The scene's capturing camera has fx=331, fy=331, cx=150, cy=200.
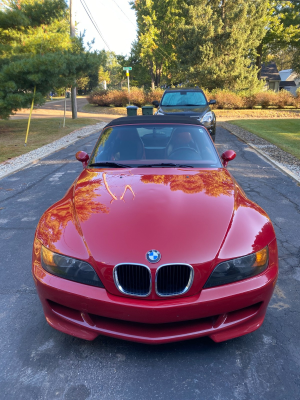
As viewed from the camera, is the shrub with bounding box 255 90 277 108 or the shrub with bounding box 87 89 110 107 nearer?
the shrub with bounding box 255 90 277 108

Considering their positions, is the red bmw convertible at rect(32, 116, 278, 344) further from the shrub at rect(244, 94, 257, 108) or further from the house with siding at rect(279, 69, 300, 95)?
the house with siding at rect(279, 69, 300, 95)

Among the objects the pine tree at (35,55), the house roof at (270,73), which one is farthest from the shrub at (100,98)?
the house roof at (270,73)

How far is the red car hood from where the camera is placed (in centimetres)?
212

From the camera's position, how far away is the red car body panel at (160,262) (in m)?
2.04

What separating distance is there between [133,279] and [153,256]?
0.62ft

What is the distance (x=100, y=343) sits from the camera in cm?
243

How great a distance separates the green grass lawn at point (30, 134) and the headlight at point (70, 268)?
869cm

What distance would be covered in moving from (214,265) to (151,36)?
1413 inches

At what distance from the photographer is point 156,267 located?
6.63 feet

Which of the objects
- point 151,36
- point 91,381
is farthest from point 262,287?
point 151,36

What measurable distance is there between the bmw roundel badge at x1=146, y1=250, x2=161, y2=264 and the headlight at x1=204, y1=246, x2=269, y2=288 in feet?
1.15

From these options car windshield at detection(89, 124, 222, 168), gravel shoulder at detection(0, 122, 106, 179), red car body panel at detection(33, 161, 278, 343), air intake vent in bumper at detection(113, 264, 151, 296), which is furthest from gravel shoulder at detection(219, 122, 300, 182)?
gravel shoulder at detection(0, 122, 106, 179)

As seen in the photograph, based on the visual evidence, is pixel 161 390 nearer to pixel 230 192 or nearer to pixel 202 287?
pixel 202 287

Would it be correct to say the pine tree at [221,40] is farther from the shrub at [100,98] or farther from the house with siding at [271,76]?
the house with siding at [271,76]
